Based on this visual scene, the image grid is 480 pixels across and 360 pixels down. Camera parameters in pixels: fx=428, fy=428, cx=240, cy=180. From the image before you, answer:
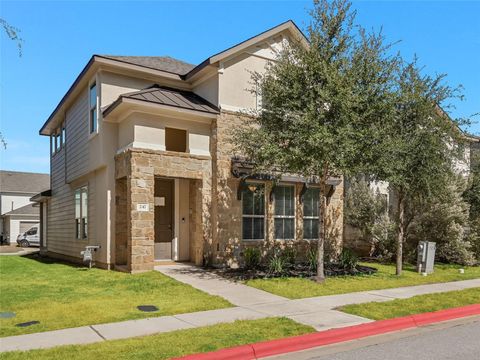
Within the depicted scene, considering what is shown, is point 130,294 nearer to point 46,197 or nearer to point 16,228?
point 46,197

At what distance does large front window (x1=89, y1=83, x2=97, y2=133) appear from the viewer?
48.3ft

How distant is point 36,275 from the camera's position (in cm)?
1298

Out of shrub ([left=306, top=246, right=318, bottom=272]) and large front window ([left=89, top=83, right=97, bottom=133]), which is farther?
large front window ([left=89, top=83, right=97, bottom=133])

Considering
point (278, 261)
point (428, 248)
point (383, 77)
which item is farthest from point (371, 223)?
point (383, 77)

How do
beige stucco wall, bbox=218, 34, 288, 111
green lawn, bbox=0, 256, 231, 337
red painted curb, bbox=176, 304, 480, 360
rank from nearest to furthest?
red painted curb, bbox=176, 304, 480, 360 → green lawn, bbox=0, 256, 231, 337 → beige stucco wall, bbox=218, 34, 288, 111

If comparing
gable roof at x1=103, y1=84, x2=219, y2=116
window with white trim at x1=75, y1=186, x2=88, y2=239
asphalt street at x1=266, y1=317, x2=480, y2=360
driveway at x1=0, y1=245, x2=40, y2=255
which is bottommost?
driveway at x1=0, y1=245, x2=40, y2=255

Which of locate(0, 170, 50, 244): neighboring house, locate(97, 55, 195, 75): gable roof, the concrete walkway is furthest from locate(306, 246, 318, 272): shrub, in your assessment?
locate(0, 170, 50, 244): neighboring house

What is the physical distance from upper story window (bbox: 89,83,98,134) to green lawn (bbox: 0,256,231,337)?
515cm

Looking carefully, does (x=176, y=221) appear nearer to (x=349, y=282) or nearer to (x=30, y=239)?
(x=349, y=282)

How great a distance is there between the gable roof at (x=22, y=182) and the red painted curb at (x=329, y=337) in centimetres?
4774

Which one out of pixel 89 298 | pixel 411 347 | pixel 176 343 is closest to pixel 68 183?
pixel 89 298

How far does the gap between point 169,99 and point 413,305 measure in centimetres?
894

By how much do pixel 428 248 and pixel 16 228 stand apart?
40560 millimetres

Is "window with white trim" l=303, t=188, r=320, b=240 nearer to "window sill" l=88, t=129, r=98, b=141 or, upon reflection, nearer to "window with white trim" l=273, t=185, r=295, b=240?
"window with white trim" l=273, t=185, r=295, b=240
